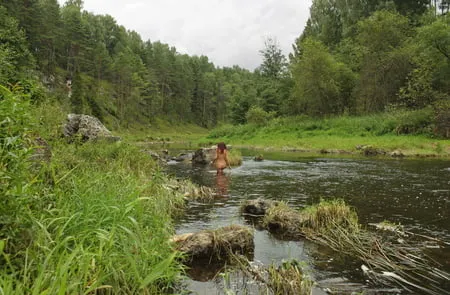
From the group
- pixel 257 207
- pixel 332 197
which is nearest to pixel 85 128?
pixel 257 207

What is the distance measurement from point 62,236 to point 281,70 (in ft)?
250

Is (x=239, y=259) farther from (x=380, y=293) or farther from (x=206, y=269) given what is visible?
(x=380, y=293)

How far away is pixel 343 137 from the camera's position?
42562mm

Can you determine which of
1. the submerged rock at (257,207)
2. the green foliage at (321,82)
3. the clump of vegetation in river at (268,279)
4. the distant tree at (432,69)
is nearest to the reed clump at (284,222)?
the submerged rock at (257,207)

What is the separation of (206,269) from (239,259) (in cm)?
71

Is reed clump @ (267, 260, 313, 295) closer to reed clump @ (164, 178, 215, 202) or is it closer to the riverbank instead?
reed clump @ (164, 178, 215, 202)

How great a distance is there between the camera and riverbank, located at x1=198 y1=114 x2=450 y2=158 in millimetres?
32728

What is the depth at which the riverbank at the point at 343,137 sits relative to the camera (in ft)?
107

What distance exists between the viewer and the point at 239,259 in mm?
7129

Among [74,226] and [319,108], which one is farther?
[319,108]

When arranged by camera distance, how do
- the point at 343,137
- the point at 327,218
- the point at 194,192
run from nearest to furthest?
the point at 327,218, the point at 194,192, the point at 343,137

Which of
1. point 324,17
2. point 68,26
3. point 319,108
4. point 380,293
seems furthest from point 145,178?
point 68,26

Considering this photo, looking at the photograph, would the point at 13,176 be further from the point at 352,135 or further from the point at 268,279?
the point at 352,135

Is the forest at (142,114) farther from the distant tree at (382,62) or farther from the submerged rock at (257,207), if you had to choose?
the submerged rock at (257,207)
